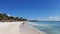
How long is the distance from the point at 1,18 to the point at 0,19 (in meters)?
1.20

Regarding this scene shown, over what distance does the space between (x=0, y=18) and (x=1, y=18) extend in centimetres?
111

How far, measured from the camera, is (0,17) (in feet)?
166

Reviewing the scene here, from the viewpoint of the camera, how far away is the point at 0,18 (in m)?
50.7

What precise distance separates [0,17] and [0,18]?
50 centimetres

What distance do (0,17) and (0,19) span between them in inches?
37.6

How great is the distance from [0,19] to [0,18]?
47cm

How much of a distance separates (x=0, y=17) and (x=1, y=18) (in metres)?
1.35

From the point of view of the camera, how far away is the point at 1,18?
170ft
